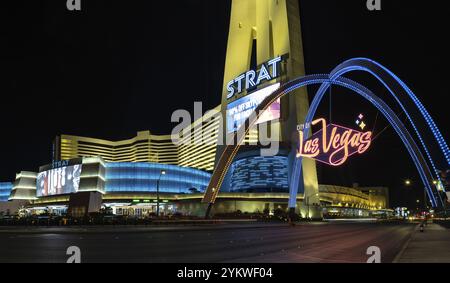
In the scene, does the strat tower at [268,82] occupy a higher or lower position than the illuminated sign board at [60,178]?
higher

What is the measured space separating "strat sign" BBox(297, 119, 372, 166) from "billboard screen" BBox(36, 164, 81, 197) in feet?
252

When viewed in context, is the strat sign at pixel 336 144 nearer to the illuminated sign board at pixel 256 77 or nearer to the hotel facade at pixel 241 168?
the hotel facade at pixel 241 168

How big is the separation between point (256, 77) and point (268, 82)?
3397 millimetres

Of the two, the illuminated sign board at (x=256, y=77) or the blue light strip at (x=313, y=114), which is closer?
the blue light strip at (x=313, y=114)

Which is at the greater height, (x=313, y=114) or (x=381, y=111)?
(x=313, y=114)

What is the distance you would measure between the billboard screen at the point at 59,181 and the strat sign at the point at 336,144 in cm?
7695

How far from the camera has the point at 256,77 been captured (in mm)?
126375

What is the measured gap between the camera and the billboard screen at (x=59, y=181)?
401 ft

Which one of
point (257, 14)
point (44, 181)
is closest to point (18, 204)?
point (44, 181)

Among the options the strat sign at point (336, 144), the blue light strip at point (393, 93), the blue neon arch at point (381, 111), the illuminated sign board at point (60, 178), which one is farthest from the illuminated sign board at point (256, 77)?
the strat sign at point (336, 144)

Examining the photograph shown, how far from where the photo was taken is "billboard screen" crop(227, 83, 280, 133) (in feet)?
408

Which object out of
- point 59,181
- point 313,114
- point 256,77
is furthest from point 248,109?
point 59,181

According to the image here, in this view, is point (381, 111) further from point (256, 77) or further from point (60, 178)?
point (60, 178)
